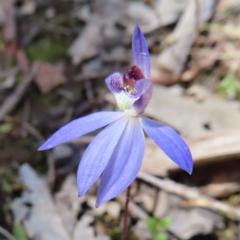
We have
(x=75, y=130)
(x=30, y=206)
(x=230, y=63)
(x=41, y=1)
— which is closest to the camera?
(x=75, y=130)

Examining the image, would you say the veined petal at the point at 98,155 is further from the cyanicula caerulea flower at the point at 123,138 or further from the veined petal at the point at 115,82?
the veined petal at the point at 115,82

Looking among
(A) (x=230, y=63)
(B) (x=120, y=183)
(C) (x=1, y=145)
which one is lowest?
(A) (x=230, y=63)

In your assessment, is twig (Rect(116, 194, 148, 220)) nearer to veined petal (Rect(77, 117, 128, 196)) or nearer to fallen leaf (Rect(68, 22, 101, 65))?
veined petal (Rect(77, 117, 128, 196))

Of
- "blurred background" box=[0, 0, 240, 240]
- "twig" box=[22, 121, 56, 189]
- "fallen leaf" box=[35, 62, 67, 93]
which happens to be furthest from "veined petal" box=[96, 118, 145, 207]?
"fallen leaf" box=[35, 62, 67, 93]

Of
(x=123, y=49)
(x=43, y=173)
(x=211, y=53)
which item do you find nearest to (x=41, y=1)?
(x=123, y=49)

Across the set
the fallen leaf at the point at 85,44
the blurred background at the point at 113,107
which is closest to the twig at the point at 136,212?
the blurred background at the point at 113,107

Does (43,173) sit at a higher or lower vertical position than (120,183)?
lower

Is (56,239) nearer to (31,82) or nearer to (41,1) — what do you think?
(31,82)

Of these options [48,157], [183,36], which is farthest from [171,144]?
[183,36]
